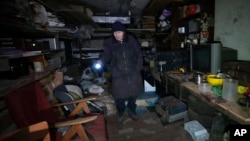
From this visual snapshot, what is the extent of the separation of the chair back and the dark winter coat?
967 mm

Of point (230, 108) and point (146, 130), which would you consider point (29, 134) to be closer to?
point (230, 108)

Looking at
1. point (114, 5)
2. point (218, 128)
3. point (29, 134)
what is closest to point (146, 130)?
point (218, 128)

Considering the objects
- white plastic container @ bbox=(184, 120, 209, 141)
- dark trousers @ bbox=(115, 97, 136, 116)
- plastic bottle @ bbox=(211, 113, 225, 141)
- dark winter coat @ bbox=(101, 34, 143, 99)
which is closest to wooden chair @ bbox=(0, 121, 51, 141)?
dark winter coat @ bbox=(101, 34, 143, 99)

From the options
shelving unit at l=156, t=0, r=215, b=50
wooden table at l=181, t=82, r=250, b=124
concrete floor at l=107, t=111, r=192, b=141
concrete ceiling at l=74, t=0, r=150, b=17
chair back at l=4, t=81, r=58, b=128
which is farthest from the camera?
concrete ceiling at l=74, t=0, r=150, b=17

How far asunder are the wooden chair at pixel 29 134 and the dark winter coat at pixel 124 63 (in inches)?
54.3

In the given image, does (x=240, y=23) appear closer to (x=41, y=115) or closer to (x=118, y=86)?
(x=118, y=86)

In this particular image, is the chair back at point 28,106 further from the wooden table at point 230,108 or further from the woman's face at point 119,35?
the wooden table at point 230,108

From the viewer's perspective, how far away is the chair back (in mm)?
1210

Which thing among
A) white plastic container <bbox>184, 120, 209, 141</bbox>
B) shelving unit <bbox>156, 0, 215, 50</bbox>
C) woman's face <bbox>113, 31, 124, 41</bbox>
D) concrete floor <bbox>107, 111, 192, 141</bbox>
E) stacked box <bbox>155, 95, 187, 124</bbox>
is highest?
shelving unit <bbox>156, 0, 215, 50</bbox>

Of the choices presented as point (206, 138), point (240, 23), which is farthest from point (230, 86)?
point (240, 23)

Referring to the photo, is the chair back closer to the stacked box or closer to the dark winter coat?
the dark winter coat

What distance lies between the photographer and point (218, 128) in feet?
6.19

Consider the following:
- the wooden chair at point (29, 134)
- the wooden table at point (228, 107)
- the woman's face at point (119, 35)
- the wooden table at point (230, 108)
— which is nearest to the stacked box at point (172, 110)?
the wooden table at point (228, 107)

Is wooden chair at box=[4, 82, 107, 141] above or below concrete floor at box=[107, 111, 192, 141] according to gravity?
above
